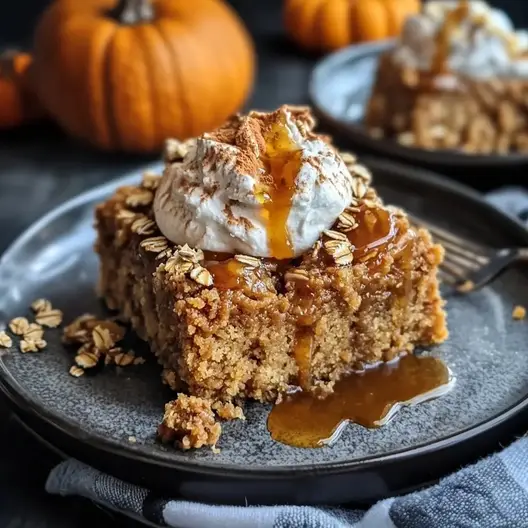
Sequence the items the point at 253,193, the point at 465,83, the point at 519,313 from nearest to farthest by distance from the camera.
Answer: the point at 253,193 → the point at 519,313 → the point at 465,83

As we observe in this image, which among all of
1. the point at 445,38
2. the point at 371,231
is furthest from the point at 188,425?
the point at 445,38

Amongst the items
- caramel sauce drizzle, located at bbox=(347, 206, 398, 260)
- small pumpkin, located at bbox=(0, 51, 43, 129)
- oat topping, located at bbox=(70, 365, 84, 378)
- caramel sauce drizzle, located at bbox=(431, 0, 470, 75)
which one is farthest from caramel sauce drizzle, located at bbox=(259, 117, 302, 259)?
small pumpkin, located at bbox=(0, 51, 43, 129)

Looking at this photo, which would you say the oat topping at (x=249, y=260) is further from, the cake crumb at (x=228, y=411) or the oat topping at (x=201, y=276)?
the cake crumb at (x=228, y=411)

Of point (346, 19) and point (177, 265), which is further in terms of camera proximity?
point (346, 19)

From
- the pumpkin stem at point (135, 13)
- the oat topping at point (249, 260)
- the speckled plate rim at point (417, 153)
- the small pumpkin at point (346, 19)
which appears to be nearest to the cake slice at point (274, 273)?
the oat topping at point (249, 260)

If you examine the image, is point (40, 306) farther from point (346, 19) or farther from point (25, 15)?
point (25, 15)

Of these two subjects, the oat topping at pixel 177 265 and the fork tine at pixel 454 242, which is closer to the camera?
the oat topping at pixel 177 265
